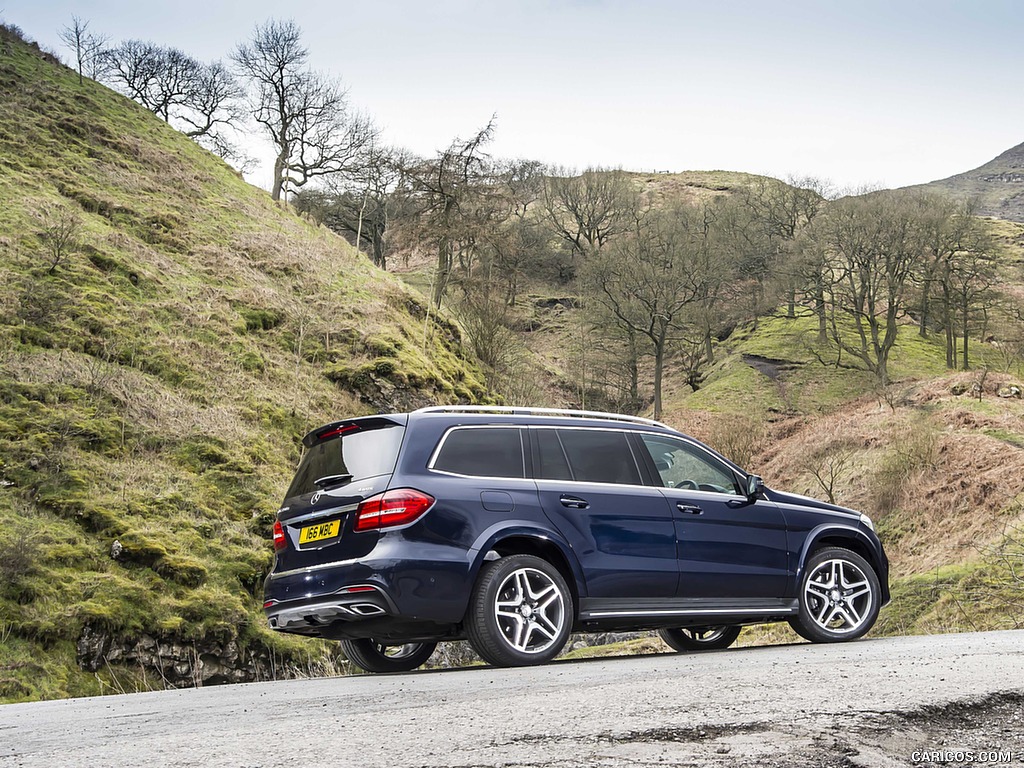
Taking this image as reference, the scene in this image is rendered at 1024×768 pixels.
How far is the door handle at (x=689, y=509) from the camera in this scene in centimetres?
837

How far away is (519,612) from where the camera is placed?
7.37 m

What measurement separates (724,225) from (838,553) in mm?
61527

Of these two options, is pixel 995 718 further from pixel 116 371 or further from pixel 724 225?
pixel 724 225

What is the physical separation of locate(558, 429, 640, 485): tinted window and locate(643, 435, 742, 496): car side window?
279 millimetres

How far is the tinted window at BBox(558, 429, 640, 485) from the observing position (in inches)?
320

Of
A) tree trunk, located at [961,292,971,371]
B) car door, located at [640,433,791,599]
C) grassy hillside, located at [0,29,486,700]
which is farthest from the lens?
tree trunk, located at [961,292,971,371]

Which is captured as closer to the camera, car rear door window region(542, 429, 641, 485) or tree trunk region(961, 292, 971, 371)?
car rear door window region(542, 429, 641, 485)

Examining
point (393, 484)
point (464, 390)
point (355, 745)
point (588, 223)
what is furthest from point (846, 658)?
point (588, 223)

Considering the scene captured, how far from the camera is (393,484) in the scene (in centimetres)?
717

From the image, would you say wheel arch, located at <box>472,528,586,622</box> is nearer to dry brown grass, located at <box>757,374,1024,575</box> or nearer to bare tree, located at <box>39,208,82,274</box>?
dry brown grass, located at <box>757,374,1024,575</box>

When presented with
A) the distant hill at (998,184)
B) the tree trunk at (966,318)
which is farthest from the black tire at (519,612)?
the distant hill at (998,184)

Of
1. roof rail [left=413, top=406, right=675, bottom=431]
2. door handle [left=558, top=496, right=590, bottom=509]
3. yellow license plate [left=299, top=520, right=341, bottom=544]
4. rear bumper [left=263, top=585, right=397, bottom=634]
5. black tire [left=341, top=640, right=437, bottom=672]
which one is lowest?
black tire [left=341, top=640, right=437, bottom=672]

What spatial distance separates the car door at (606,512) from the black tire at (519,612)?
0.35 m

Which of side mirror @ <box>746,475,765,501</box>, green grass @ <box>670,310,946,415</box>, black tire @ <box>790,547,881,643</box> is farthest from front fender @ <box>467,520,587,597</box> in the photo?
green grass @ <box>670,310,946,415</box>
